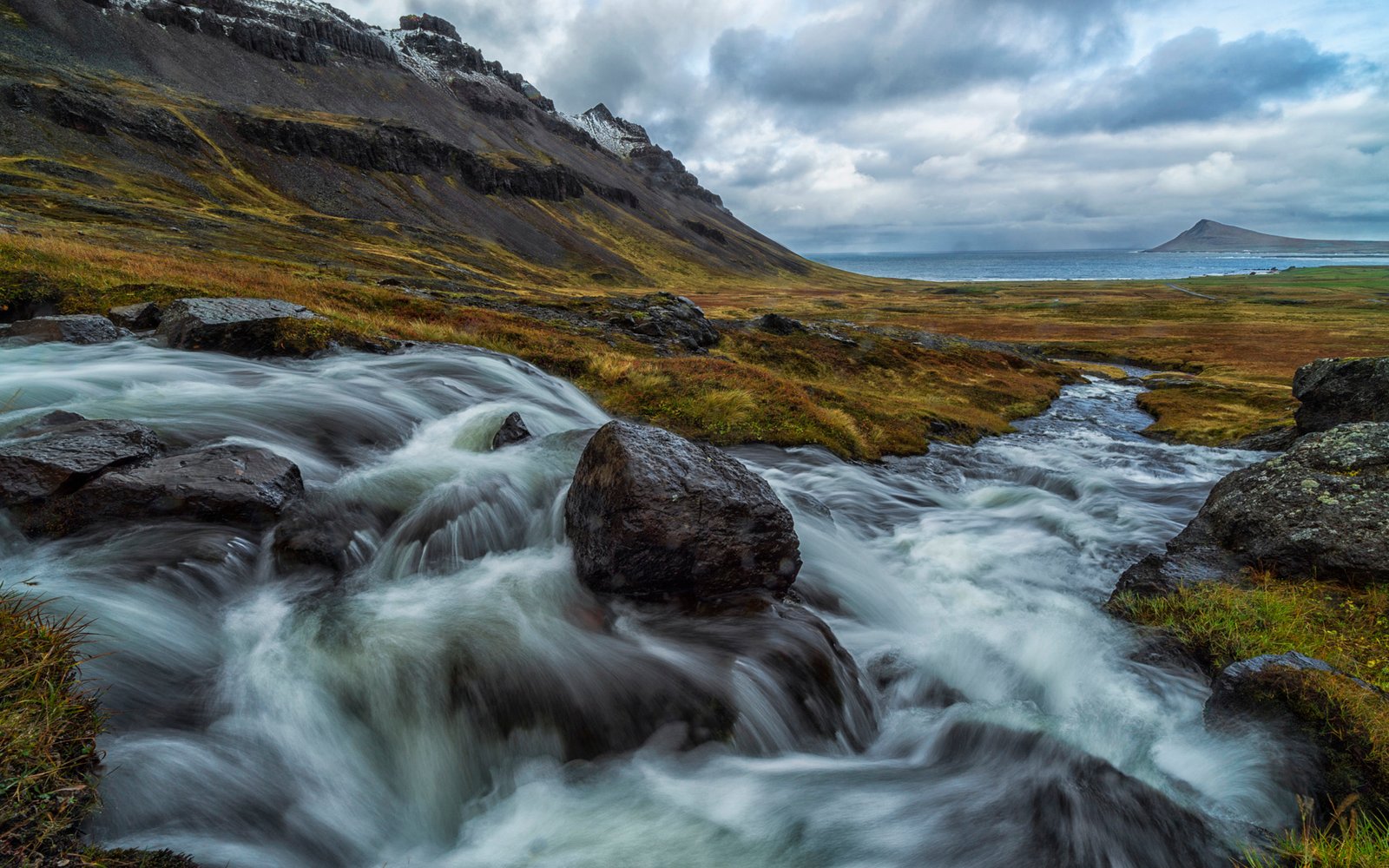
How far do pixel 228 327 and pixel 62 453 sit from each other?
9223mm

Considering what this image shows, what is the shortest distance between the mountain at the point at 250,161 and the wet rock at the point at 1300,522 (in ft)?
159

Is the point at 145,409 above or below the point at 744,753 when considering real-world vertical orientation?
above

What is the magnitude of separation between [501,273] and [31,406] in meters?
90.3

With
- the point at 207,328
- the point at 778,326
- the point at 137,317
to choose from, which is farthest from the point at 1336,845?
the point at 778,326

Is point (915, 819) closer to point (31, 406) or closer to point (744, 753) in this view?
point (744, 753)

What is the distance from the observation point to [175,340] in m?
15.1

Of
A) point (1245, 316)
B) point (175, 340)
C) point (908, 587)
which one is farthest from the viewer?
point (1245, 316)

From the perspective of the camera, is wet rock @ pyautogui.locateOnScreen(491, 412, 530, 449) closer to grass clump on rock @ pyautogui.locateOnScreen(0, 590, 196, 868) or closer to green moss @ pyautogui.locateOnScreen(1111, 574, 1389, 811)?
grass clump on rock @ pyautogui.locateOnScreen(0, 590, 196, 868)

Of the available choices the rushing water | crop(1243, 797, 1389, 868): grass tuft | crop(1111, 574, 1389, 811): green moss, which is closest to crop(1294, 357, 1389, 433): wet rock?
crop(1111, 574, 1389, 811): green moss

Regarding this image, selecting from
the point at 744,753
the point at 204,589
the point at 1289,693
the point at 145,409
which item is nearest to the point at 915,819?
the point at 744,753

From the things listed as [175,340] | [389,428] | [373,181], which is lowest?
[389,428]

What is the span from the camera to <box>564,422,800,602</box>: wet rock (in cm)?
824

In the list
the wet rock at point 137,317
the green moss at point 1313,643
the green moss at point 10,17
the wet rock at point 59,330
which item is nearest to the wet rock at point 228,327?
the wet rock at point 137,317

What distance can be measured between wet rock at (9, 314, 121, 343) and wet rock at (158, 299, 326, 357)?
1.33m
